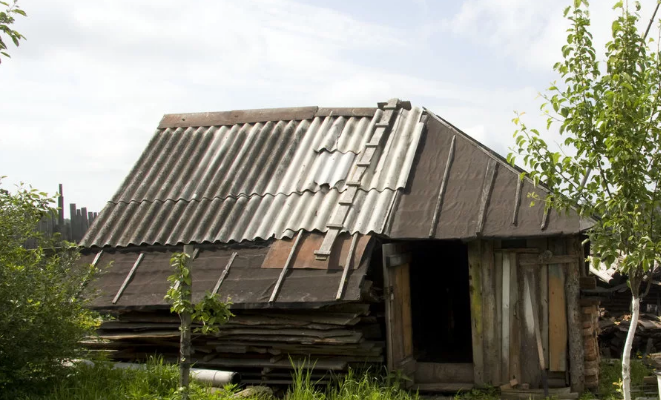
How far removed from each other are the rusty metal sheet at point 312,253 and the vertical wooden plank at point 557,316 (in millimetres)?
2615

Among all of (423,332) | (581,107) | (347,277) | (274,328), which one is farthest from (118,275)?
(581,107)

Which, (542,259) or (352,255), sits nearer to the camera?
(352,255)

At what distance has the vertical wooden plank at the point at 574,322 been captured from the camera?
9875mm

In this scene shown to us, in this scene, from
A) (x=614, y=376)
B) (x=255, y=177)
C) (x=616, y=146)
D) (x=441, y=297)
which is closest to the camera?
(x=616, y=146)

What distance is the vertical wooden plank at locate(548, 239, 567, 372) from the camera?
390 inches

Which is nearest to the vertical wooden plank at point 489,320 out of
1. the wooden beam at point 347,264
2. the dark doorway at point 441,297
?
the wooden beam at point 347,264

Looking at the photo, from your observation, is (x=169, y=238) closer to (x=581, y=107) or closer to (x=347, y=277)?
(x=347, y=277)

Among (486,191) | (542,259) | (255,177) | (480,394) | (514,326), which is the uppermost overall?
(255,177)

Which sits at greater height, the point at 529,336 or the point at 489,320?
the point at 489,320

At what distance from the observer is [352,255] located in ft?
32.4

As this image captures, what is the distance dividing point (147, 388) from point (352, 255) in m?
3.22

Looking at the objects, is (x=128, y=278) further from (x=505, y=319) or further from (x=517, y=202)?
(x=517, y=202)

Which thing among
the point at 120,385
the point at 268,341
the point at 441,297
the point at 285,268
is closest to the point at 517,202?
the point at 285,268

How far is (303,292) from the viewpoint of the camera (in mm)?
9703
